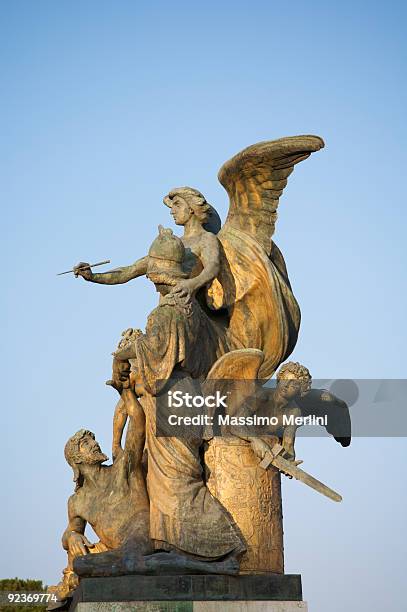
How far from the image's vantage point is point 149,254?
40.7 ft

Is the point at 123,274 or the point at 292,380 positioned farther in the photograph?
the point at 123,274

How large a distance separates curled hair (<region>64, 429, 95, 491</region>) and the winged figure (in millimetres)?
1709

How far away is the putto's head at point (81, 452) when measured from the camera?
40.7 ft

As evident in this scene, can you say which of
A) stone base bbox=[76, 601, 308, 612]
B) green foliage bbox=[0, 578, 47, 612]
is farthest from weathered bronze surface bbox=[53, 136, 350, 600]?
green foliage bbox=[0, 578, 47, 612]

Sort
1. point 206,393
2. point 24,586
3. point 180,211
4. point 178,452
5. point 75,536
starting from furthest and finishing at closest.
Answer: point 24,586 → point 180,211 → point 75,536 → point 206,393 → point 178,452

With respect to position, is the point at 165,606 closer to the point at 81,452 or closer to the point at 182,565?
the point at 182,565

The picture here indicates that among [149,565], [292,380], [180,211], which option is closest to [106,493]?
[149,565]

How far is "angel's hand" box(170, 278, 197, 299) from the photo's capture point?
39.3 ft

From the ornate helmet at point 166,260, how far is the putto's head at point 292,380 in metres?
1.44

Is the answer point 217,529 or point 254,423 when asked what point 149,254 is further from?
point 217,529

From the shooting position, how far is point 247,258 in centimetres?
1275

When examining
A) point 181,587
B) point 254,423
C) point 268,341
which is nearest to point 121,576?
point 181,587

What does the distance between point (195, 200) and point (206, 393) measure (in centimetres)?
228

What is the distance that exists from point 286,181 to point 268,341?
1759 millimetres
